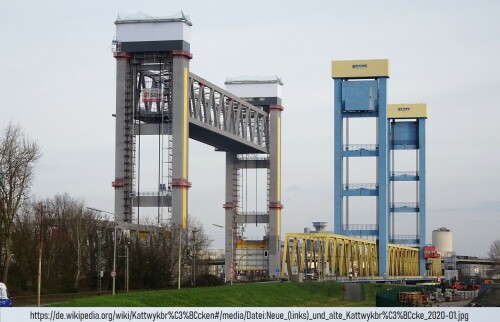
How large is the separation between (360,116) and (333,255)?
20.5 metres

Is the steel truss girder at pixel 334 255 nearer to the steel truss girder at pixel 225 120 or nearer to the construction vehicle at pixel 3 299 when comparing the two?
the steel truss girder at pixel 225 120

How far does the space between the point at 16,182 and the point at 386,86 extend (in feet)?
229

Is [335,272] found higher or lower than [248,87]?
lower

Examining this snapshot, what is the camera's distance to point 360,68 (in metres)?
130

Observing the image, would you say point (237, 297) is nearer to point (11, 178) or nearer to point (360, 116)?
point (11, 178)

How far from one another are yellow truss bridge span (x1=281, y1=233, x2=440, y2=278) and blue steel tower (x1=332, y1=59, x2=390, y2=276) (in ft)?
12.7

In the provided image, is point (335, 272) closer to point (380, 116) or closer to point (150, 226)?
point (380, 116)

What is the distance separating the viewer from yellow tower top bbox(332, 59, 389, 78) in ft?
420

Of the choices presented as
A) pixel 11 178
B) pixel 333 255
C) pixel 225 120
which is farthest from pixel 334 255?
pixel 11 178

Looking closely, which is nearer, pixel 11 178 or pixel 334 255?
pixel 11 178

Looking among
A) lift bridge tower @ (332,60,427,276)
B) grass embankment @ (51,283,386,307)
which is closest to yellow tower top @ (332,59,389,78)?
lift bridge tower @ (332,60,427,276)
